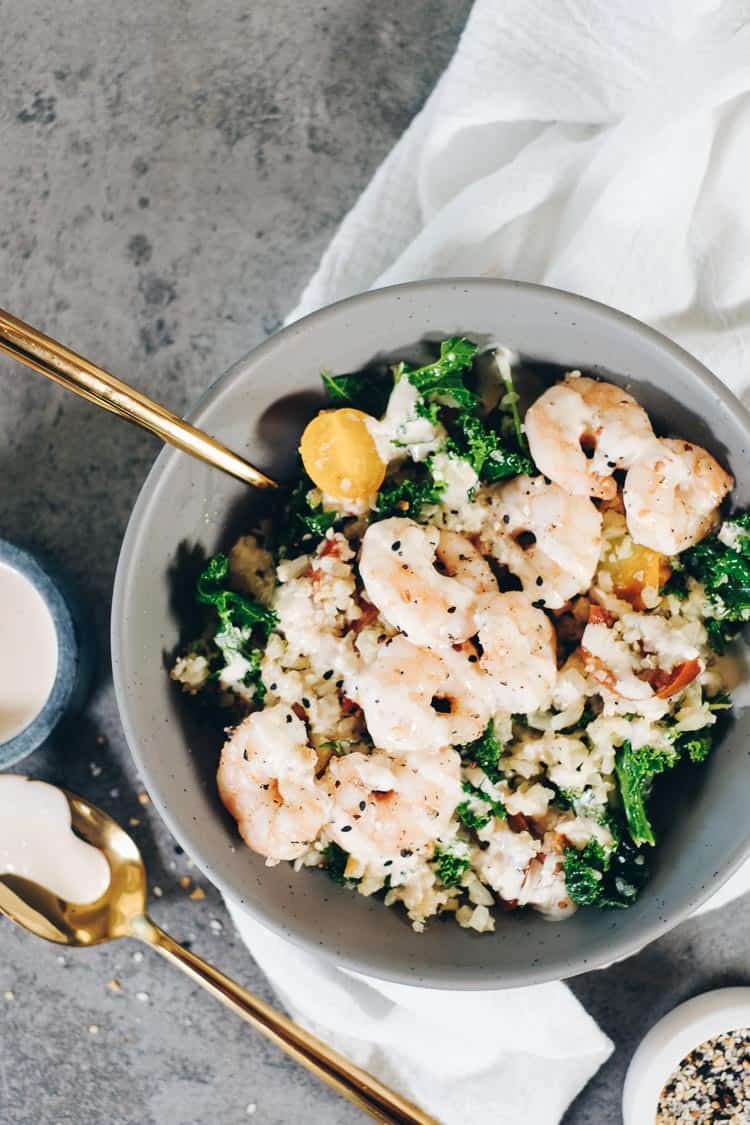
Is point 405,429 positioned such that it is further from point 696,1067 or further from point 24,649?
point 696,1067

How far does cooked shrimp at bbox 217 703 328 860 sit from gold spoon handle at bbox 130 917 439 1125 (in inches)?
25.8

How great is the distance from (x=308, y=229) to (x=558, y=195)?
59 centimetres

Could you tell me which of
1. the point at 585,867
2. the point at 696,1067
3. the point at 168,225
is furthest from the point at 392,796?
the point at 168,225

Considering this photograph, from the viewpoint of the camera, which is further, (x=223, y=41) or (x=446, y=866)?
(x=223, y=41)

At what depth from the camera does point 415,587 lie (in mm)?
1786

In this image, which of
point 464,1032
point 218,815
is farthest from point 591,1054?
point 218,815

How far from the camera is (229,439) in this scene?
195cm

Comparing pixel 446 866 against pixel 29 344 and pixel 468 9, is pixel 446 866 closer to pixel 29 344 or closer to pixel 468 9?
pixel 29 344

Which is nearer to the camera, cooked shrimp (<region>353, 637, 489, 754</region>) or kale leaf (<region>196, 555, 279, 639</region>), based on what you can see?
cooked shrimp (<region>353, 637, 489, 754</region>)

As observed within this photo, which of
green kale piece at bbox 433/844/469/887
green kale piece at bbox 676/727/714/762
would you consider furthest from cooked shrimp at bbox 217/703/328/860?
green kale piece at bbox 676/727/714/762

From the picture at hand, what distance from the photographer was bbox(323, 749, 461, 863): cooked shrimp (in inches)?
72.3

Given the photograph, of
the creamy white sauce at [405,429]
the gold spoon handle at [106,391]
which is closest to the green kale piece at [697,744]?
the creamy white sauce at [405,429]

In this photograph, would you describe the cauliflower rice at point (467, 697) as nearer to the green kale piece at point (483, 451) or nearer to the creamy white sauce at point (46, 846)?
the green kale piece at point (483, 451)

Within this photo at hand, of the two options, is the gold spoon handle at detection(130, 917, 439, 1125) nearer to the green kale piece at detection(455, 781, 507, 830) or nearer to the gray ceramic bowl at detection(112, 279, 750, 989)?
the gray ceramic bowl at detection(112, 279, 750, 989)
